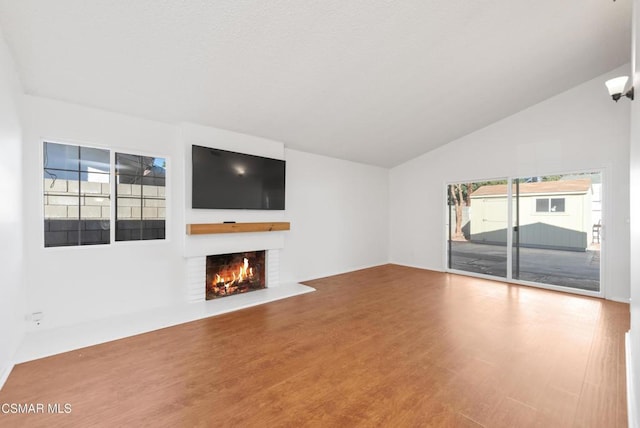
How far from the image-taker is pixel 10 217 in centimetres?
240

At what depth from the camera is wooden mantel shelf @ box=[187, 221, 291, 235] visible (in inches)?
149

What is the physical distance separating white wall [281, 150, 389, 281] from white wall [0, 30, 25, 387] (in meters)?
3.36

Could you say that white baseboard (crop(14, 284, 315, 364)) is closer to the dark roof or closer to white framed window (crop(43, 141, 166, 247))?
white framed window (crop(43, 141, 166, 247))

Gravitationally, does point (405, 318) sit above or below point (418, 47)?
below

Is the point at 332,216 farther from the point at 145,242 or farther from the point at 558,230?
the point at 558,230

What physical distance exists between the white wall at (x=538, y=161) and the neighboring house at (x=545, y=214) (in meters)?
0.28

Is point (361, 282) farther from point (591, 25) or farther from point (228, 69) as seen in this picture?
point (591, 25)

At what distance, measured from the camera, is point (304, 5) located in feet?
7.79

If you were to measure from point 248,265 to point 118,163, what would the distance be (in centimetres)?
239

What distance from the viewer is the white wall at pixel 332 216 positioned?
5.32 m

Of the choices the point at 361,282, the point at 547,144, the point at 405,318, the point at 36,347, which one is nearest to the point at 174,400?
the point at 36,347

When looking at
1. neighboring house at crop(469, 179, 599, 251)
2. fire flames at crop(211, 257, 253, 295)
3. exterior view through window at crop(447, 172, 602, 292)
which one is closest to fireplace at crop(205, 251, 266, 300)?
fire flames at crop(211, 257, 253, 295)

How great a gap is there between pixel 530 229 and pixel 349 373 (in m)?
4.73
